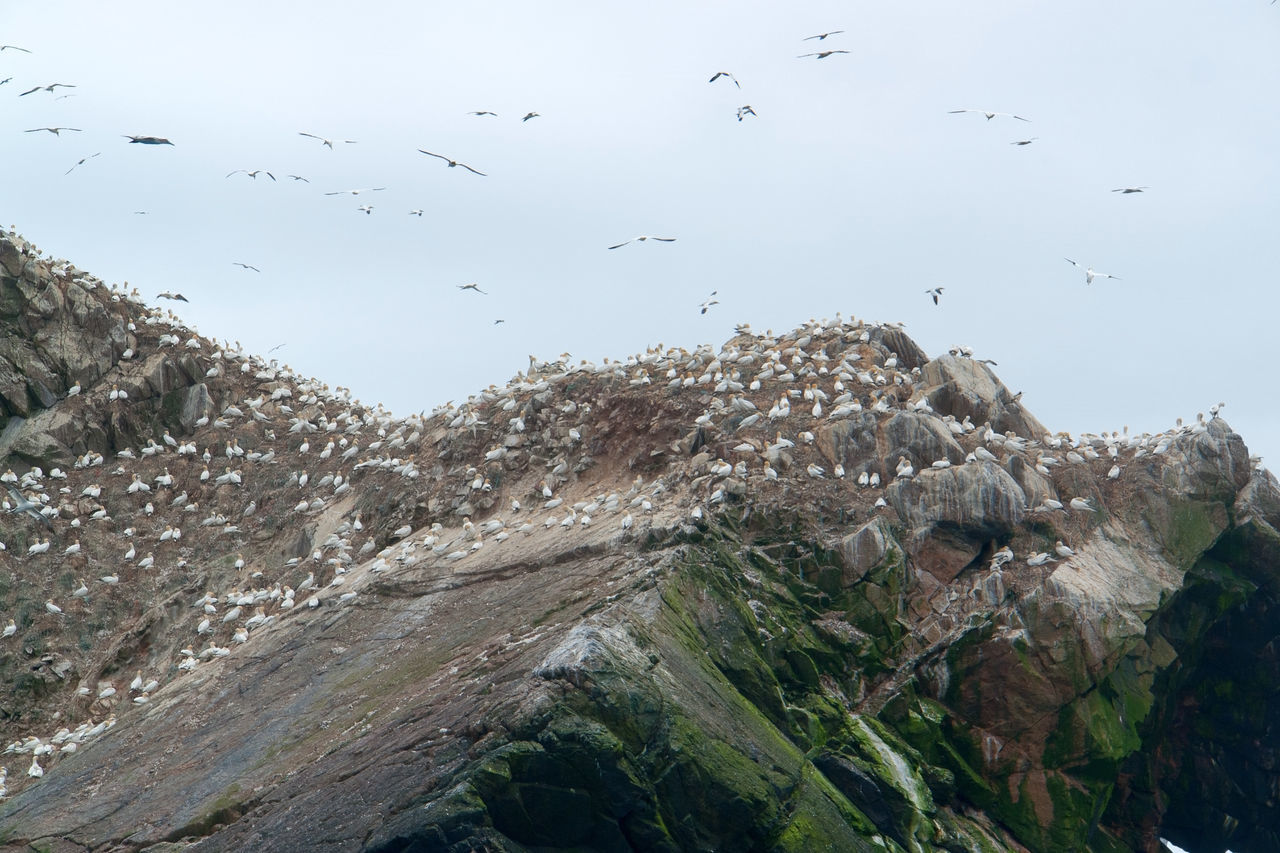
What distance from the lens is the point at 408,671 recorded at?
20.1 m

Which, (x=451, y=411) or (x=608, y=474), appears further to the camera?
(x=451, y=411)

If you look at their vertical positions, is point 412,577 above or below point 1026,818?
above

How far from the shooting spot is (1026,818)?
2219 cm

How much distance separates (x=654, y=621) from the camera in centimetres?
1853

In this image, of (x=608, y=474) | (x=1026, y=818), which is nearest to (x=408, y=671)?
(x=608, y=474)

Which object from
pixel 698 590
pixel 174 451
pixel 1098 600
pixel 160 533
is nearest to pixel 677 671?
pixel 698 590

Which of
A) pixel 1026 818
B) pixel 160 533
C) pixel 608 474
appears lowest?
pixel 1026 818

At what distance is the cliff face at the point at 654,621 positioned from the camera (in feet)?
56.2

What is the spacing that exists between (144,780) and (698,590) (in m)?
9.68

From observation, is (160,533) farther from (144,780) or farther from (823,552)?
(823,552)

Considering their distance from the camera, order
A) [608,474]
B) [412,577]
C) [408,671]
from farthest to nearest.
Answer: [608,474]
[412,577]
[408,671]

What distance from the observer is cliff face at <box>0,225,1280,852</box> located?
1712cm

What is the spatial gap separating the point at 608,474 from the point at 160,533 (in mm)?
12564

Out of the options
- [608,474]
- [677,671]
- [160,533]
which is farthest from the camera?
[160,533]
